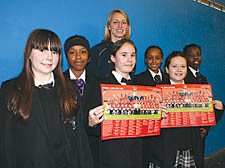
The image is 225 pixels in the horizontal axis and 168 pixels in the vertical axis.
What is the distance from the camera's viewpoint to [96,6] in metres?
3.67

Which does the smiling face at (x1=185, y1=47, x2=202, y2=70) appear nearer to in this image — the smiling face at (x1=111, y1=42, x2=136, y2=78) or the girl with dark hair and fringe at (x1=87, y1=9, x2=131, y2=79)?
the girl with dark hair and fringe at (x1=87, y1=9, x2=131, y2=79)

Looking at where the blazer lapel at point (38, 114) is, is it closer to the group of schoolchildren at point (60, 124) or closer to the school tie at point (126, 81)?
the group of schoolchildren at point (60, 124)

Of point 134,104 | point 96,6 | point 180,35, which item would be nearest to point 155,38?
point 180,35

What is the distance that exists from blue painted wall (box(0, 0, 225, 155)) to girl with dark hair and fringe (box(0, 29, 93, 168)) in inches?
47.9

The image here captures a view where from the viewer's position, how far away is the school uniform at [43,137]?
5.47 ft

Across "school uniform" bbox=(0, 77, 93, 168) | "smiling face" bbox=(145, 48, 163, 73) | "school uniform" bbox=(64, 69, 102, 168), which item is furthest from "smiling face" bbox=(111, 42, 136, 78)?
"smiling face" bbox=(145, 48, 163, 73)

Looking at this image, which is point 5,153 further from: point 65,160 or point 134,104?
point 134,104

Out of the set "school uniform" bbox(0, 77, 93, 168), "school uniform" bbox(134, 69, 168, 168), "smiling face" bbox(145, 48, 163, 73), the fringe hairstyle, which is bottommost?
"school uniform" bbox(134, 69, 168, 168)

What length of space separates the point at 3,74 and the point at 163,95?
6.91 feet

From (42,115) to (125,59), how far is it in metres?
1.06

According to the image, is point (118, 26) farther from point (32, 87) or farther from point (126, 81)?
point (32, 87)

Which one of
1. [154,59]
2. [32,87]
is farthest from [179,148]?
[32,87]

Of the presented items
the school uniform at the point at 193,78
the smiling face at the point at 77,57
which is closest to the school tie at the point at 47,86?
the smiling face at the point at 77,57

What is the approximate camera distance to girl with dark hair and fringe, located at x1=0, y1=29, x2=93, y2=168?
1.67 meters
